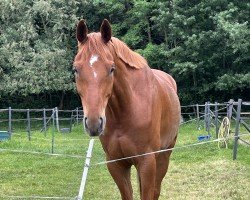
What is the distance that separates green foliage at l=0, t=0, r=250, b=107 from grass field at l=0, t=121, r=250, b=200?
12727mm

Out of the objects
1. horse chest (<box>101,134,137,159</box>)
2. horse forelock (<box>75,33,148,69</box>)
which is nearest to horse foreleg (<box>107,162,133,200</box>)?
horse chest (<box>101,134,137,159</box>)

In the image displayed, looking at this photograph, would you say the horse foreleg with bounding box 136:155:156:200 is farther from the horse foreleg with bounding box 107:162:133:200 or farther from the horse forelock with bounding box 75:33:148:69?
the horse forelock with bounding box 75:33:148:69

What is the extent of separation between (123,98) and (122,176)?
2.33ft

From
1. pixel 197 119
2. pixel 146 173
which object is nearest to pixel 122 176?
pixel 146 173

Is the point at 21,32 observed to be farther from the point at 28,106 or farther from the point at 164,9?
the point at 164,9

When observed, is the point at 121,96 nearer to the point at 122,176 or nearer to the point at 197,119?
the point at 122,176

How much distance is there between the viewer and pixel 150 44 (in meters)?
25.9

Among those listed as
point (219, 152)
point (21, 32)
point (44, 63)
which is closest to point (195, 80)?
point (44, 63)

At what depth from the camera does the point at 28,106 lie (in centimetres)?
2870

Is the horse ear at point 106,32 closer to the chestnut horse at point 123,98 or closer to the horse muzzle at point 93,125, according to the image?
the chestnut horse at point 123,98

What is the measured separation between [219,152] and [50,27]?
18.4m

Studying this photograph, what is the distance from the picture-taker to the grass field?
681 cm

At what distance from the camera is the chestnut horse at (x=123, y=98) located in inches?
125

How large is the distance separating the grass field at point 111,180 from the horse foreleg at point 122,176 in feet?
5.90
